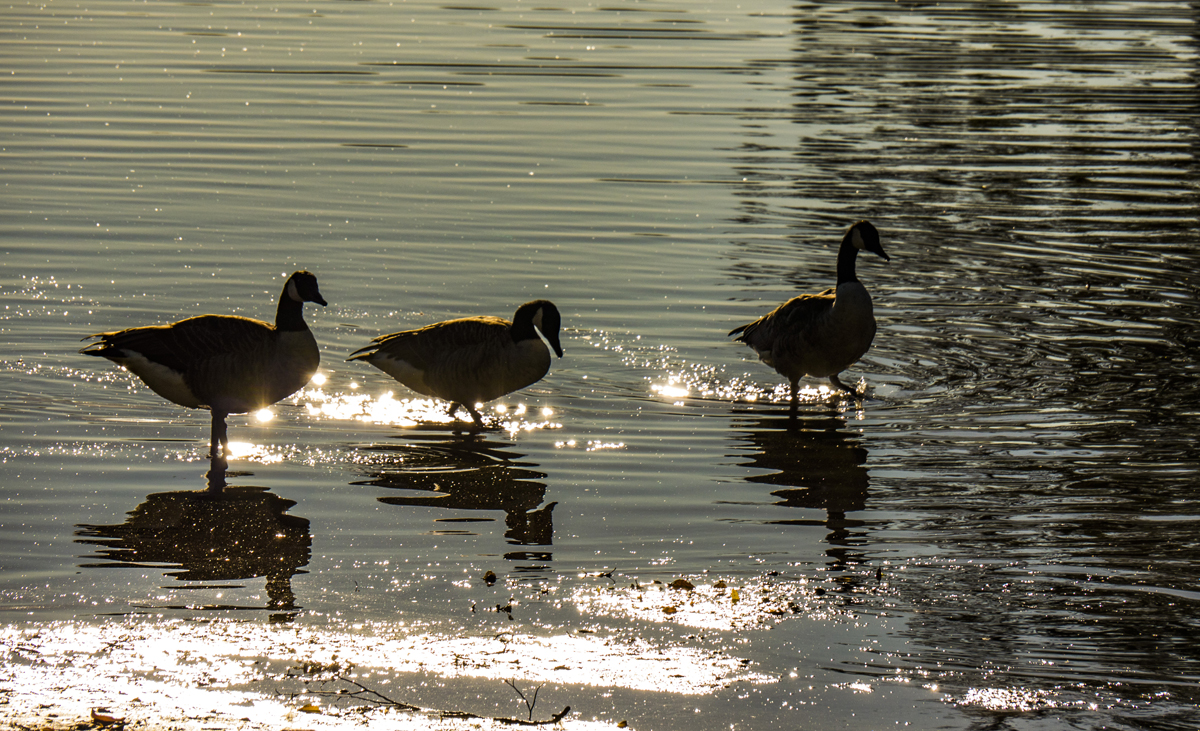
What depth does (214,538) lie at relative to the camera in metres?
9.45

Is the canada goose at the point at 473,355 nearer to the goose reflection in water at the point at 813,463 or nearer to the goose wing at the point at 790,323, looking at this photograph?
the goose reflection in water at the point at 813,463

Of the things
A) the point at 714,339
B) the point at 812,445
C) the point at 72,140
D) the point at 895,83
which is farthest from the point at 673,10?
the point at 812,445

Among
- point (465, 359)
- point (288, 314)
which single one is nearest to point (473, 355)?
point (465, 359)

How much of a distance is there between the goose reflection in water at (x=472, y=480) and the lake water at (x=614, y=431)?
58 mm

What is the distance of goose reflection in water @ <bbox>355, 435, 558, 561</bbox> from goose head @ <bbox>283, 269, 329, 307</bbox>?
141 cm

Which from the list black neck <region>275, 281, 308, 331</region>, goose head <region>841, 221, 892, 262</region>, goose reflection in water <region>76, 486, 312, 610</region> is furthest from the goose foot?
goose reflection in water <region>76, 486, 312, 610</region>

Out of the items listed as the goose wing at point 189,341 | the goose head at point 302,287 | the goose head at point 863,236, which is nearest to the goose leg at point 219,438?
the goose wing at point 189,341

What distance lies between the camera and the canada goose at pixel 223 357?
11164 millimetres

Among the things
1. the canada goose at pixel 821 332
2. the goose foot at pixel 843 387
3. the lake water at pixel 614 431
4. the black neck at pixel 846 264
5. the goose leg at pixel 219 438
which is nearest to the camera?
the lake water at pixel 614 431

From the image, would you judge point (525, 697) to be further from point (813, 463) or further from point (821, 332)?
point (821, 332)

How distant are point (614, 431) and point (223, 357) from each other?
3498 millimetres

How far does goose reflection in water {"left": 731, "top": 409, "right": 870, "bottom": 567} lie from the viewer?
33.8 feet

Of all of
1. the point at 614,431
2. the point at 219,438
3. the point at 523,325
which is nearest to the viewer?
the point at 219,438

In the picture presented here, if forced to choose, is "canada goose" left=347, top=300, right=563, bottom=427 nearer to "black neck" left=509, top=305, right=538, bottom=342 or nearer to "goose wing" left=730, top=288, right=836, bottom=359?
"black neck" left=509, top=305, right=538, bottom=342
